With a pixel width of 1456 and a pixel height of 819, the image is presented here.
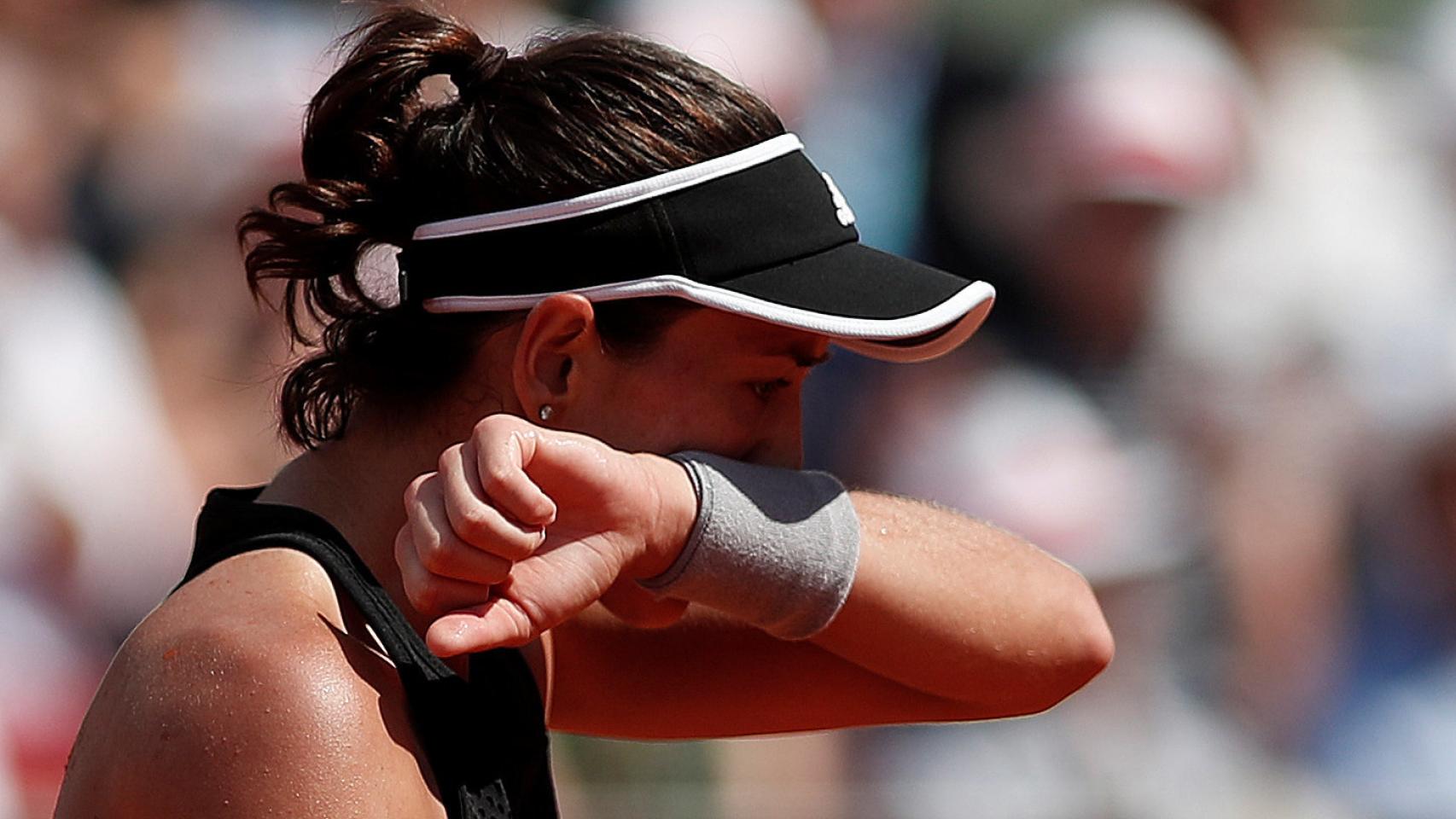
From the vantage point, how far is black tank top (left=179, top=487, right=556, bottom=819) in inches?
69.6

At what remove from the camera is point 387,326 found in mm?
1968

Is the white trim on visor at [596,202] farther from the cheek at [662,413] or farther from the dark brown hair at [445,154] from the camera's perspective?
the cheek at [662,413]

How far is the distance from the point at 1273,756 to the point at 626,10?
8.16ft

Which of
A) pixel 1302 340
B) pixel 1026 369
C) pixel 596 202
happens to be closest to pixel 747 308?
pixel 596 202

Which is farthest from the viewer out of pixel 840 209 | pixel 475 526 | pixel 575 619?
pixel 575 619

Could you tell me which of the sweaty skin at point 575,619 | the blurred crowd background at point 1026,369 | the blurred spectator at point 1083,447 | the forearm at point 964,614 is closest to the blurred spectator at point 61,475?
the blurred crowd background at point 1026,369

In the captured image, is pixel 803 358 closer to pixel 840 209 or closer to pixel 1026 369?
pixel 840 209

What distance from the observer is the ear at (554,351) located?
1.83 meters

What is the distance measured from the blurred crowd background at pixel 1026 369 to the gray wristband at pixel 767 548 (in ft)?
8.48

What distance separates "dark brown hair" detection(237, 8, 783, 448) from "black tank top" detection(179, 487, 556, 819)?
0.18 meters

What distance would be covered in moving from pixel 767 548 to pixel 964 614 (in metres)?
0.40

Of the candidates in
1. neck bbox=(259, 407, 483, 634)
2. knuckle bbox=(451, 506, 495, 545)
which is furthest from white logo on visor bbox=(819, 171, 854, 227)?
knuckle bbox=(451, 506, 495, 545)

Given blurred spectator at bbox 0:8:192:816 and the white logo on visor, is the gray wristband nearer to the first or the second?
the white logo on visor

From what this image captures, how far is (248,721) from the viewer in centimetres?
161
